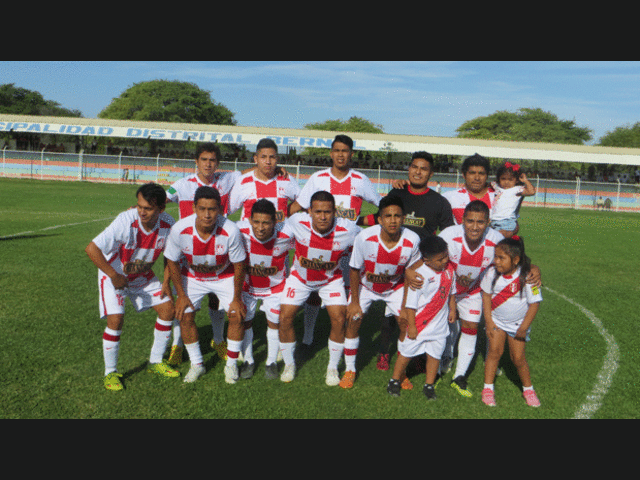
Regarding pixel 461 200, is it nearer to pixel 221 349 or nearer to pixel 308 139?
pixel 221 349

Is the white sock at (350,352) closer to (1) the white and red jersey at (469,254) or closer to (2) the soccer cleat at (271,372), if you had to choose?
(2) the soccer cleat at (271,372)

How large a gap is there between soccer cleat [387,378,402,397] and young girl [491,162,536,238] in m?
2.07

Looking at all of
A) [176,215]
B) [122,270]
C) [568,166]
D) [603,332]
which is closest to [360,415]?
[122,270]

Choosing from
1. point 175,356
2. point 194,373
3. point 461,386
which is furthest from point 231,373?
→ point 461,386

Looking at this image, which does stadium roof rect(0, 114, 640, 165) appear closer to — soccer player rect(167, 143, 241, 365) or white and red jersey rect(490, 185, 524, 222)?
white and red jersey rect(490, 185, 524, 222)

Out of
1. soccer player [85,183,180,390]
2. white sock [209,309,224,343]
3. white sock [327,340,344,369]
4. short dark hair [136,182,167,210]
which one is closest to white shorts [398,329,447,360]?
white sock [327,340,344,369]

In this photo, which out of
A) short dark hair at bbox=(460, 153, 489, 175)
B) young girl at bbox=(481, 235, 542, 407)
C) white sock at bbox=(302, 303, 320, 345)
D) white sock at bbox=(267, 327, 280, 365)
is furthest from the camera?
white sock at bbox=(302, 303, 320, 345)

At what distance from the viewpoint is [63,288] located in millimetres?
7965

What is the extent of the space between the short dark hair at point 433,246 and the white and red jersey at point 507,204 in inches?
56.9

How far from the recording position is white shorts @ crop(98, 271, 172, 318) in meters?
4.83

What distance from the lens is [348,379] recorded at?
4.96 metres

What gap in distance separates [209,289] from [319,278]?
1.07 m

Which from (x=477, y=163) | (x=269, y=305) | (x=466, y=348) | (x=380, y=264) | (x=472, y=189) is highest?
(x=477, y=163)

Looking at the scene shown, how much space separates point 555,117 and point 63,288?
74.9 m
